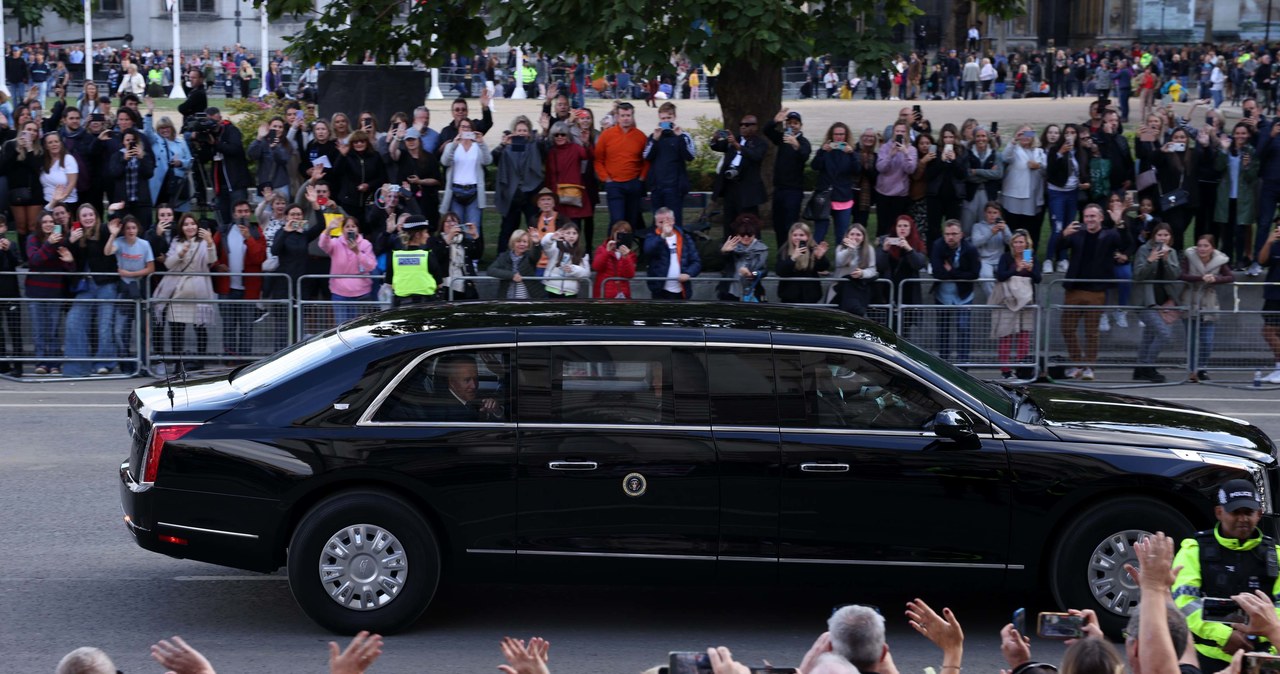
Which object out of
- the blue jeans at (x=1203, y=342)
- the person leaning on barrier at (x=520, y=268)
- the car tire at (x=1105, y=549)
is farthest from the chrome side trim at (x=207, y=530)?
the blue jeans at (x=1203, y=342)

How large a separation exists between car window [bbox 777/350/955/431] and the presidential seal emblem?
Answer: 789 mm

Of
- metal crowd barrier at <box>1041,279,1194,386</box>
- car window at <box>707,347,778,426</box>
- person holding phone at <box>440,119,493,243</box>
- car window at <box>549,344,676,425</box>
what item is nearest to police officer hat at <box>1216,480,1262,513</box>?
car window at <box>707,347,778,426</box>

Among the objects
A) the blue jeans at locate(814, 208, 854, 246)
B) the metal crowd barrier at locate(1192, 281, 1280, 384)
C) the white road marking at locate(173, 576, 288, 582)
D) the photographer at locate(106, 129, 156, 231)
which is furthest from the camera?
the blue jeans at locate(814, 208, 854, 246)

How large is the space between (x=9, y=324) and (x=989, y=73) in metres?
39.3

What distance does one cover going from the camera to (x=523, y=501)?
7.88m

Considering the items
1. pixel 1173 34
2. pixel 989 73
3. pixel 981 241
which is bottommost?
pixel 981 241

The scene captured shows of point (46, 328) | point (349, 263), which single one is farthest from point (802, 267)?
point (46, 328)

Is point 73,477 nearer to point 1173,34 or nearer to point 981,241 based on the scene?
point 981,241

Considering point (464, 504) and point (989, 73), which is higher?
point (989, 73)

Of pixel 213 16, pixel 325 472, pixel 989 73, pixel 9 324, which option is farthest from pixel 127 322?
pixel 213 16

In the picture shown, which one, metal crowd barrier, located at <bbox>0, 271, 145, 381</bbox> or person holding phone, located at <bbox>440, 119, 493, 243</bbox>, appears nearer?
metal crowd barrier, located at <bbox>0, 271, 145, 381</bbox>

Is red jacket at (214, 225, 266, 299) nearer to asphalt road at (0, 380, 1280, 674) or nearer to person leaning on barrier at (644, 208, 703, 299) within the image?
person leaning on barrier at (644, 208, 703, 299)

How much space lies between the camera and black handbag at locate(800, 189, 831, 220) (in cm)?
1803

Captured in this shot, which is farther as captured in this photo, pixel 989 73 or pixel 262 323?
pixel 989 73
